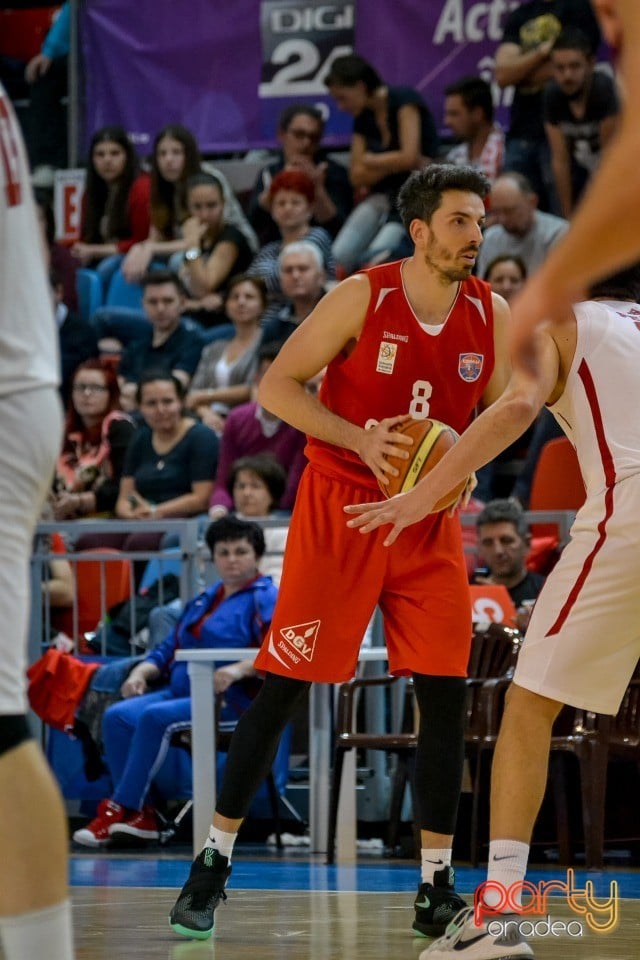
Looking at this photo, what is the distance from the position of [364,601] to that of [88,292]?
8.35 meters

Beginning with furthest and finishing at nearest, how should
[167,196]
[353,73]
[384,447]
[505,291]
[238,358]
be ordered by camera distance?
1. [167,196]
2. [353,73]
3. [238,358]
4. [505,291]
5. [384,447]

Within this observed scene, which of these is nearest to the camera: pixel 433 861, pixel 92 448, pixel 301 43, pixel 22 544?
pixel 22 544

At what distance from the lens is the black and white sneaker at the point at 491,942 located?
352 cm

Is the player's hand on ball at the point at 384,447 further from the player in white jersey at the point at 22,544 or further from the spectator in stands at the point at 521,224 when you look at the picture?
the spectator in stands at the point at 521,224

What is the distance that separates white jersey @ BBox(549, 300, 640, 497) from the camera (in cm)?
369

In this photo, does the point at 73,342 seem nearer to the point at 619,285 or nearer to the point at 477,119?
the point at 477,119

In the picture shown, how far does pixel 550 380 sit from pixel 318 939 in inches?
64.1

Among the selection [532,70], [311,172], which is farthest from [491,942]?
[311,172]

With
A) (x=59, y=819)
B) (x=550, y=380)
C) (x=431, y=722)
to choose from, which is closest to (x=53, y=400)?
(x=59, y=819)

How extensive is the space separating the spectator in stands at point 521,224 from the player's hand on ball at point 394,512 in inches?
229

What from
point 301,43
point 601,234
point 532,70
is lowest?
point 601,234

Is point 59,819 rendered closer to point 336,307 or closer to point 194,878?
point 194,878

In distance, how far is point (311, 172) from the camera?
11531mm

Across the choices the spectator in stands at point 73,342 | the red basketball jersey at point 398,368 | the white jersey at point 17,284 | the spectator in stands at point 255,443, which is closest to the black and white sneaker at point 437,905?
the red basketball jersey at point 398,368
